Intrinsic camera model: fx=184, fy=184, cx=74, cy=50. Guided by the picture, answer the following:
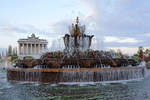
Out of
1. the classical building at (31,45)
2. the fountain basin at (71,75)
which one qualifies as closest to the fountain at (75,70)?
the fountain basin at (71,75)

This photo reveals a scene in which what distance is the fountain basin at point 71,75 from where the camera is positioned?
1300cm

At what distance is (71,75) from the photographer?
13000 mm

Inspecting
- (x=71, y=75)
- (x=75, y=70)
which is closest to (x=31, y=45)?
(x=71, y=75)

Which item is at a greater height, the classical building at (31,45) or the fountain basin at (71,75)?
the classical building at (31,45)

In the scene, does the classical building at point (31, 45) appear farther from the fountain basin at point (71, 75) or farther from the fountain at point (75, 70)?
the fountain basin at point (71, 75)

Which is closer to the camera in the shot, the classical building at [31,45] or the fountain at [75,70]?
the fountain at [75,70]

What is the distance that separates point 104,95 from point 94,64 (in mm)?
5288

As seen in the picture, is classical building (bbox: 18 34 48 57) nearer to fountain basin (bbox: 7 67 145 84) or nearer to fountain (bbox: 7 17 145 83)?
fountain (bbox: 7 17 145 83)

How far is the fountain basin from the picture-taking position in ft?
42.7

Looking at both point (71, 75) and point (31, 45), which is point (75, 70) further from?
point (31, 45)

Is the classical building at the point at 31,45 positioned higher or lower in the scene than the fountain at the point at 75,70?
higher

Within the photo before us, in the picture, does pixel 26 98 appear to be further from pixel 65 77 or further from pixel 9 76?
pixel 9 76

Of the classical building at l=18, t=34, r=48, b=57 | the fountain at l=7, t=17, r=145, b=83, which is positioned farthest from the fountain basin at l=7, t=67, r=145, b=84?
the classical building at l=18, t=34, r=48, b=57

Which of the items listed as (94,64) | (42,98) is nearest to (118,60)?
(94,64)
